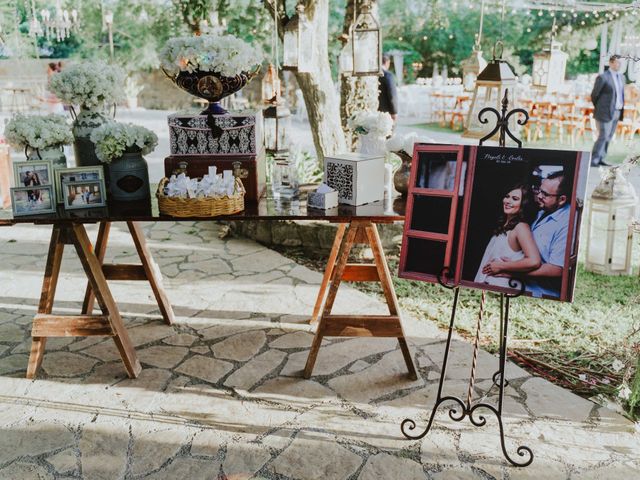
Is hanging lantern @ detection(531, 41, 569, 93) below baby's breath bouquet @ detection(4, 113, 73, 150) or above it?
above

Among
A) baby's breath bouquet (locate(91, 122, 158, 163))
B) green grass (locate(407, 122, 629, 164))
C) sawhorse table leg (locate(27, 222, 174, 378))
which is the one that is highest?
baby's breath bouquet (locate(91, 122, 158, 163))

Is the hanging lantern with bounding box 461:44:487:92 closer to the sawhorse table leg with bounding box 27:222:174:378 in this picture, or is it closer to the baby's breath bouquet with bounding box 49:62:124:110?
the baby's breath bouquet with bounding box 49:62:124:110

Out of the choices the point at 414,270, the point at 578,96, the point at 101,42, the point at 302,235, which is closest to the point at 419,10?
the point at 578,96

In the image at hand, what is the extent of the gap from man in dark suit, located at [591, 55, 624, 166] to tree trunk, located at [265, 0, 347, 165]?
178 inches

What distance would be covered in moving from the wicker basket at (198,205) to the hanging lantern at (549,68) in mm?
2563

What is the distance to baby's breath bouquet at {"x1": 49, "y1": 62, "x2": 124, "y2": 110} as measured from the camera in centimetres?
318

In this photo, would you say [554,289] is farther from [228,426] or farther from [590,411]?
[228,426]

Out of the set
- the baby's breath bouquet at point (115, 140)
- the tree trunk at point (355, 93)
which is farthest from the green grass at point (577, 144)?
the baby's breath bouquet at point (115, 140)

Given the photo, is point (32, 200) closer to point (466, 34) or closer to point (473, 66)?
point (473, 66)

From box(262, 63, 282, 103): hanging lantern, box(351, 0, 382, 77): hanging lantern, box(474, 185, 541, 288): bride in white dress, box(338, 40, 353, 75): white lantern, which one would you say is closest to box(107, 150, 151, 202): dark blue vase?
box(262, 63, 282, 103): hanging lantern

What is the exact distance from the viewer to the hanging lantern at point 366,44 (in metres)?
3.59

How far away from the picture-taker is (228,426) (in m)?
2.84

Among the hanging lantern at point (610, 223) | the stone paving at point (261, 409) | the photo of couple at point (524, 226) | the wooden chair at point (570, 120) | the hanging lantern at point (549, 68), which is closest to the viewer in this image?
the photo of couple at point (524, 226)

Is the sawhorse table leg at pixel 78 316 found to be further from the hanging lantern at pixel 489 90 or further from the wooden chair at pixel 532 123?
the wooden chair at pixel 532 123
